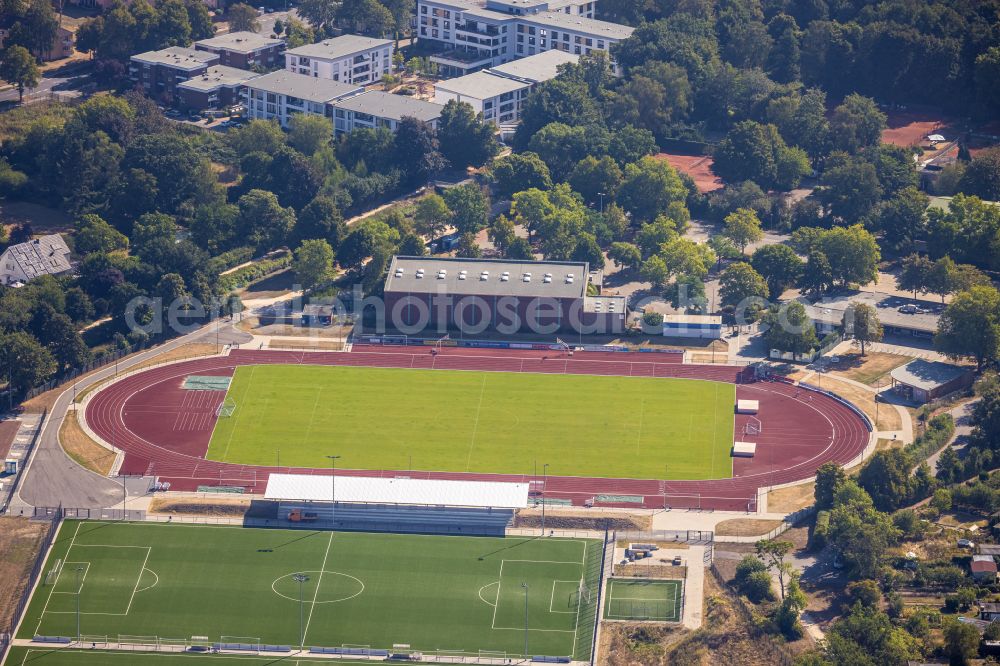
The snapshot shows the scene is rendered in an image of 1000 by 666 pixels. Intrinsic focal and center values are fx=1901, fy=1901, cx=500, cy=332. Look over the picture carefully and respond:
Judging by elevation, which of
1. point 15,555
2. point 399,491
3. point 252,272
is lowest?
point 15,555

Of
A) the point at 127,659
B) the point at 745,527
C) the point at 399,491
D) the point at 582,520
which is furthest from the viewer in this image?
the point at 399,491

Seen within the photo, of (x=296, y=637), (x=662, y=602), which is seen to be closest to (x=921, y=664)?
Result: (x=662, y=602)

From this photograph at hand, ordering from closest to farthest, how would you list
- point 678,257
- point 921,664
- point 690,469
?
1. point 921,664
2. point 690,469
3. point 678,257

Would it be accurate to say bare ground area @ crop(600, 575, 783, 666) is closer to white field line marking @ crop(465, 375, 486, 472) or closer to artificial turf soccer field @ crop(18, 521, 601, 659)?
artificial turf soccer field @ crop(18, 521, 601, 659)

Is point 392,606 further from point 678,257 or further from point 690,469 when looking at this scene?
point 678,257

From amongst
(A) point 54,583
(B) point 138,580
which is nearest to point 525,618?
(B) point 138,580

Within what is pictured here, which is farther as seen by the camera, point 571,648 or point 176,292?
point 176,292

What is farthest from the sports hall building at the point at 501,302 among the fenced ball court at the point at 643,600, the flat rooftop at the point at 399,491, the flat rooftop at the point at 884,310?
the fenced ball court at the point at 643,600

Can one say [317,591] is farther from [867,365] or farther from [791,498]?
[867,365]

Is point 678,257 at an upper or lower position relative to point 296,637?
upper
